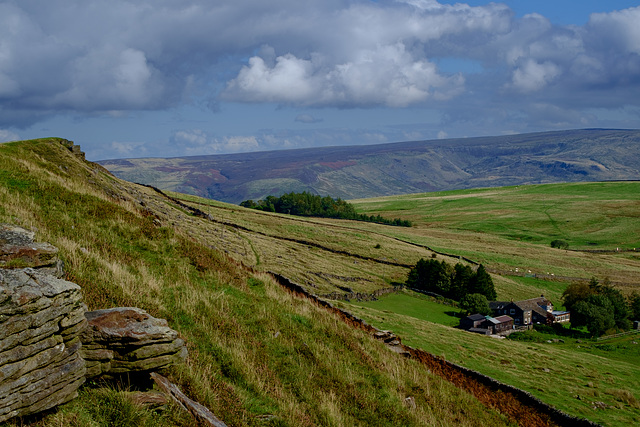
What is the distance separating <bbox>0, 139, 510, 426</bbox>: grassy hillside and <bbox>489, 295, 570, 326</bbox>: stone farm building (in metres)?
73.6

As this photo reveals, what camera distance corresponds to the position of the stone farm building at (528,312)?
8155 cm

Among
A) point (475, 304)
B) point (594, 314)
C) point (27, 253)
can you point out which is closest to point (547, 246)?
point (594, 314)

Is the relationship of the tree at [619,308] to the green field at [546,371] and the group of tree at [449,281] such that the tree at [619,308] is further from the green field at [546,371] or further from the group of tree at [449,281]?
the green field at [546,371]

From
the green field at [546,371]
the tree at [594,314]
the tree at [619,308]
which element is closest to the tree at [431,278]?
the tree at [594,314]

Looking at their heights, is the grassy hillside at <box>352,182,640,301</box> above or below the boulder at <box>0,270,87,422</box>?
below

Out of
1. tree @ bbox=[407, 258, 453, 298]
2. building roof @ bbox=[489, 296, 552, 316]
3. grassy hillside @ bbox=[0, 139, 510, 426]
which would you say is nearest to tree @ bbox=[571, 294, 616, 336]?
building roof @ bbox=[489, 296, 552, 316]

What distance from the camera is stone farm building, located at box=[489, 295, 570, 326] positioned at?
81550 mm

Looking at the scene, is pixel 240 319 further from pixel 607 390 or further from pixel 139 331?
pixel 607 390

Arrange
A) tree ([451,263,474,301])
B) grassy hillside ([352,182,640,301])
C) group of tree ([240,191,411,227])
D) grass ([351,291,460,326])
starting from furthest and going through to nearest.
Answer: group of tree ([240,191,411,227])
grassy hillside ([352,182,640,301])
tree ([451,263,474,301])
grass ([351,291,460,326])

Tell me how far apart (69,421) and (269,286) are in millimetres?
12826

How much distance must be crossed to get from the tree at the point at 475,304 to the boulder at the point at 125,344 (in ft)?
257

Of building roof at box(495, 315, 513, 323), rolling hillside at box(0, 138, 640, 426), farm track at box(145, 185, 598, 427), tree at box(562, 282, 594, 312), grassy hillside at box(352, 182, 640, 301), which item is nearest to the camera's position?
rolling hillside at box(0, 138, 640, 426)

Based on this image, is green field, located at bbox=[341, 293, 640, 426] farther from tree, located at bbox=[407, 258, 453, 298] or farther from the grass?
tree, located at bbox=[407, 258, 453, 298]

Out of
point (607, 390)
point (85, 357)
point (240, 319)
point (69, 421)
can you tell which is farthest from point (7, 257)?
point (607, 390)
